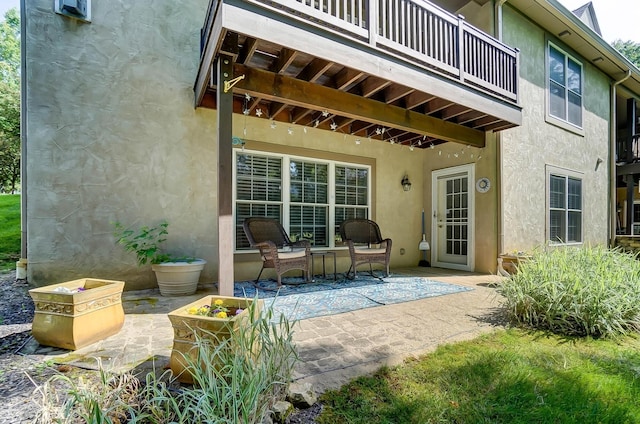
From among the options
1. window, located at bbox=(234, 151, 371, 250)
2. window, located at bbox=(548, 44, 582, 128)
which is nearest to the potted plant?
window, located at bbox=(234, 151, 371, 250)

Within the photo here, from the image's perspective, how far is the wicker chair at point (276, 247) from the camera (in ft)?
14.2

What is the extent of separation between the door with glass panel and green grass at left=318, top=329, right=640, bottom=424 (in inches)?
145

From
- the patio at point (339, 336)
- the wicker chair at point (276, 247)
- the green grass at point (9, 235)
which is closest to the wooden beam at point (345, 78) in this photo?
the wicker chair at point (276, 247)

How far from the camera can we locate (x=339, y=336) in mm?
2637

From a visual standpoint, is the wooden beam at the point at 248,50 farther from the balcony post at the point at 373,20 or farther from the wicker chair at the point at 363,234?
the wicker chair at the point at 363,234

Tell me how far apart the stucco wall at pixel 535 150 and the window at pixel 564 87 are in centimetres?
26

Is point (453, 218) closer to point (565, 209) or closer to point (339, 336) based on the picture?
point (565, 209)

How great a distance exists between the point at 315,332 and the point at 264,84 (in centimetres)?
273

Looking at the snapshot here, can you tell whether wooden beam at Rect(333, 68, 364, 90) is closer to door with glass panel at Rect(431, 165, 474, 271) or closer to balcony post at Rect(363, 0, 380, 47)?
balcony post at Rect(363, 0, 380, 47)

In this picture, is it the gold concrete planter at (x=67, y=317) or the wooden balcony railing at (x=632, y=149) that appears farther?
the wooden balcony railing at (x=632, y=149)

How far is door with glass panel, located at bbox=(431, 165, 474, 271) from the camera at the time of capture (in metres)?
6.03

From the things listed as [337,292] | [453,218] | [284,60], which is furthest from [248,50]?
[453,218]

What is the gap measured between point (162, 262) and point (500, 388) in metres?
3.78

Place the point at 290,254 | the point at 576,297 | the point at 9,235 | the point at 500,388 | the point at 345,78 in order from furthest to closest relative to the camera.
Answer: the point at 9,235, the point at 290,254, the point at 345,78, the point at 576,297, the point at 500,388
